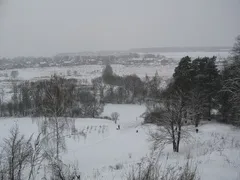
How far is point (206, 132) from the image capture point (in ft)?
55.4

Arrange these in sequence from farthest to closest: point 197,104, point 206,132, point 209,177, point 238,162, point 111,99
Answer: point 111,99 → point 197,104 → point 206,132 → point 238,162 → point 209,177

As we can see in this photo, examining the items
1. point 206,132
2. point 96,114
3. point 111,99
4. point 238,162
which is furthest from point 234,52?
point 111,99

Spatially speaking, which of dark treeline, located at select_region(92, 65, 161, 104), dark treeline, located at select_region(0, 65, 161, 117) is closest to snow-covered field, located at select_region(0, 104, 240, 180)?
dark treeline, located at select_region(0, 65, 161, 117)

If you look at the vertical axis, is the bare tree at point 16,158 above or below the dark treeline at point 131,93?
above

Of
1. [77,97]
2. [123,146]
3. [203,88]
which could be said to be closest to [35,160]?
[123,146]

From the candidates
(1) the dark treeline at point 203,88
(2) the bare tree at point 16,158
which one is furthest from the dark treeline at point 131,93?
(2) the bare tree at point 16,158

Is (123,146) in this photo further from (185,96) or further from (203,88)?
(203,88)

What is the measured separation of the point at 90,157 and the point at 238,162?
36.2 feet

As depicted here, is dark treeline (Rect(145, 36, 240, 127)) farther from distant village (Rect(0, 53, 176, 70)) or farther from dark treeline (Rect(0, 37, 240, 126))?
distant village (Rect(0, 53, 176, 70))

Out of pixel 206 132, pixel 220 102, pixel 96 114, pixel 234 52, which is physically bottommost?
pixel 96 114

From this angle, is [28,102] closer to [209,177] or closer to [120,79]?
[120,79]

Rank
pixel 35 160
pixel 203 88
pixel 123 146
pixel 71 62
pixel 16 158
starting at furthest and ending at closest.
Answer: pixel 71 62 → pixel 203 88 → pixel 123 146 → pixel 35 160 → pixel 16 158

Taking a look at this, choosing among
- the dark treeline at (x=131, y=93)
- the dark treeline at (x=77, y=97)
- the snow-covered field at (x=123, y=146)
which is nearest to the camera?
the snow-covered field at (x=123, y=146)

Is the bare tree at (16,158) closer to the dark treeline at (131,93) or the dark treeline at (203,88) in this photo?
the dark treeline at (203,88)
